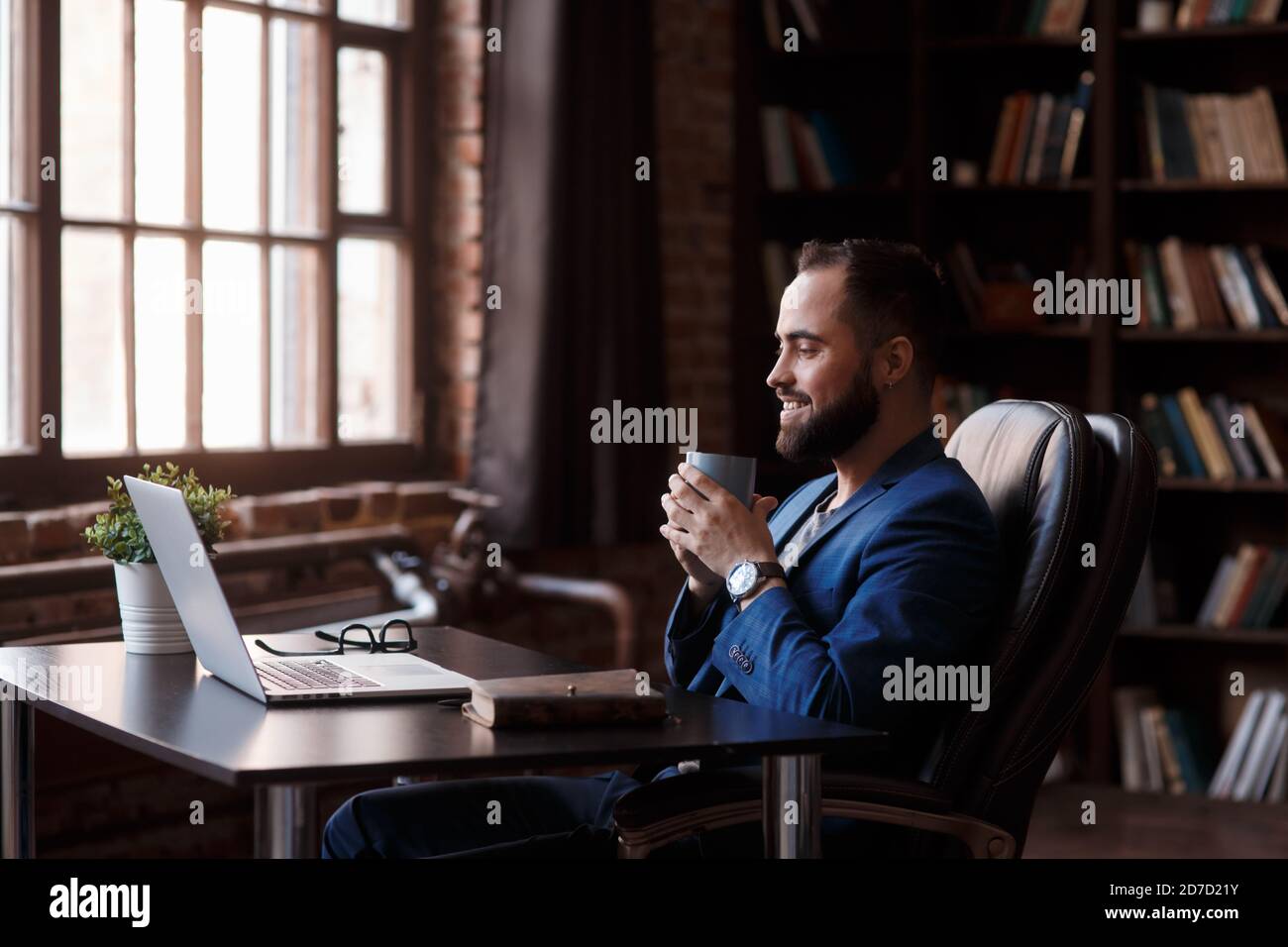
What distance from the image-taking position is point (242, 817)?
3494 mm

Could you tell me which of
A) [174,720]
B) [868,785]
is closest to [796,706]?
[868,785]

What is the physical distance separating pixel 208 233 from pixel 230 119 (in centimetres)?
27

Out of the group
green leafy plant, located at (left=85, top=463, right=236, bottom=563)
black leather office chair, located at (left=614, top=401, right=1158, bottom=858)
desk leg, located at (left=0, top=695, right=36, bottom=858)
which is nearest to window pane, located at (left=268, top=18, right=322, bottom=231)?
green leafy plant, located at (left=85, top=463, right=236, bottom=563)

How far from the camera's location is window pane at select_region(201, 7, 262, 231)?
11.7 feet

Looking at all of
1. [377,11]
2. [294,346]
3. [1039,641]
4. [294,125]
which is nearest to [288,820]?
[1039,641]

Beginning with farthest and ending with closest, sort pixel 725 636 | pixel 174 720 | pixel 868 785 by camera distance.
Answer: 1. pixel 725 636
2. pixel 868 785
3. pixel 174 720

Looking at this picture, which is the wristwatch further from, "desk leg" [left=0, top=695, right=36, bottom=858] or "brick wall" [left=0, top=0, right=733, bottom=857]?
"brick wall" [left=0, top=0, right=733, bottom=857]

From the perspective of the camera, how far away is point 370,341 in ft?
13.1

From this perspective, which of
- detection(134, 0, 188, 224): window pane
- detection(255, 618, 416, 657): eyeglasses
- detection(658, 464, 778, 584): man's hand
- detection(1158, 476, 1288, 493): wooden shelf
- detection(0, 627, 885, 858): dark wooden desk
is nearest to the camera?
detection(0, 627, 885, 858): dark wooden desk

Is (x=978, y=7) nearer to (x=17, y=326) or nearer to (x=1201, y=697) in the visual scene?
(x=1201, y=697)

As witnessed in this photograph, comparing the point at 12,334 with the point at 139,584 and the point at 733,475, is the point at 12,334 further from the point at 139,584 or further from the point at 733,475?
the point at 733,475

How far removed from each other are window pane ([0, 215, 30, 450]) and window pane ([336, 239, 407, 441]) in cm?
81
